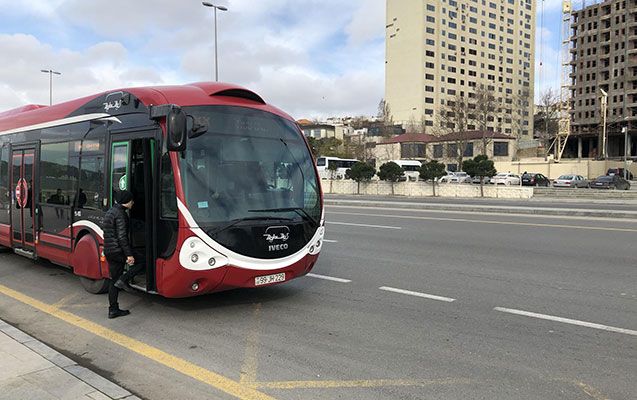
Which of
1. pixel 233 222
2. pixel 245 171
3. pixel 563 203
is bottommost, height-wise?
pixel 563 203

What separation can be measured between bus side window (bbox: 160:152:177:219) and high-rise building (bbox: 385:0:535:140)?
11805 centimetres

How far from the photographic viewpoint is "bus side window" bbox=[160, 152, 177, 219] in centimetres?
585

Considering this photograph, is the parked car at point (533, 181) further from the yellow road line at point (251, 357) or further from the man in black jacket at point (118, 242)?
the man in black jacket at point (118, 242)

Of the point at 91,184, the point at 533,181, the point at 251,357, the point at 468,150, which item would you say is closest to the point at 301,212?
the point at 251,357

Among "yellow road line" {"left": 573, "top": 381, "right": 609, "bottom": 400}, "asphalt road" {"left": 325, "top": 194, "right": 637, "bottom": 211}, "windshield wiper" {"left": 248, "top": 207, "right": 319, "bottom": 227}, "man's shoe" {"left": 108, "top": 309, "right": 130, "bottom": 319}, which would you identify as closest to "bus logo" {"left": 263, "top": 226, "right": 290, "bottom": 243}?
"windshield wiper" {"left": 248, "top": 207, "right": 319, "bottom": 227}

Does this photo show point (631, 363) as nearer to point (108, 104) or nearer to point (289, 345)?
point (289, 345)

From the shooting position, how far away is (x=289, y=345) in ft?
17.5

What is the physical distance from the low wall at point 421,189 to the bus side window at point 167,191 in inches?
1298

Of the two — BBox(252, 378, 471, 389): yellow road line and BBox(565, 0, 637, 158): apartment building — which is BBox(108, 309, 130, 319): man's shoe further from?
BBox(565, 0, 637, 158): apartment building

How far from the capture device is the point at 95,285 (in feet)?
24.2

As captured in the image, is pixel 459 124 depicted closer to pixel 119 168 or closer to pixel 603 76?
pixel 603 76

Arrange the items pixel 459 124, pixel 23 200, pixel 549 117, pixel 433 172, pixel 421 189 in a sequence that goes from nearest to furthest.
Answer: pixel 23 200, pixel 433 172, pixel 421 189, pixel 459 124, pixel 549 117

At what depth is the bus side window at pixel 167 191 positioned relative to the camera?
5.85 m

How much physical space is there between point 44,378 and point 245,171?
3.11 meters
